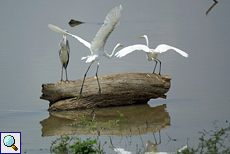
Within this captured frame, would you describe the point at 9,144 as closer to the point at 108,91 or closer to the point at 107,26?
the point at 107,26

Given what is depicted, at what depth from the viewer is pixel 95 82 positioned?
13367 mm

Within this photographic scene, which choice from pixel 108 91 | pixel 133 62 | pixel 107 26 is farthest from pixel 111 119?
pixel 133 62

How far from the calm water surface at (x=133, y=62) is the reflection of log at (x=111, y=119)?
21cm

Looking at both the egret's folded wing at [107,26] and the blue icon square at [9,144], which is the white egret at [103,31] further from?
the blue icon square at [9,144]

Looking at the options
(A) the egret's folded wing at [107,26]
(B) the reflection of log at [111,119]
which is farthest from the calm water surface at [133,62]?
(A) the egret's folded wing at [107,26]

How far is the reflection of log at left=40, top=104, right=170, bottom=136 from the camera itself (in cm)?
1128

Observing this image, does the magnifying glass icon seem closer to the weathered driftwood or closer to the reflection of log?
the reflection of log

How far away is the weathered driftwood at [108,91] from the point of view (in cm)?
1319

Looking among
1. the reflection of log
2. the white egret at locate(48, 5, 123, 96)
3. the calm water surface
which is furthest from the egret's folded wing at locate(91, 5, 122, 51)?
the calm water surface

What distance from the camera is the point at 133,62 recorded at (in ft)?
61.3

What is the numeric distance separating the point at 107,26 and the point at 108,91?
7.96ft

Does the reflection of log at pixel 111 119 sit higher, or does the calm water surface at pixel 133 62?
the calm water surface at pixel 133 62

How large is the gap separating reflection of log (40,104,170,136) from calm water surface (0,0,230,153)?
211mm

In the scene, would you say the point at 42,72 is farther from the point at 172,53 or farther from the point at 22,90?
the point at 172,53
